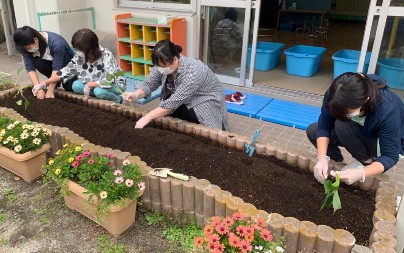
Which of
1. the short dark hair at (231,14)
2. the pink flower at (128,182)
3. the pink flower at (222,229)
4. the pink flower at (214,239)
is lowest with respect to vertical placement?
the pink flower at (128,182)

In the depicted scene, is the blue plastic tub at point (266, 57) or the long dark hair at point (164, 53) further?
the blue plastic tub at point (266, 57)

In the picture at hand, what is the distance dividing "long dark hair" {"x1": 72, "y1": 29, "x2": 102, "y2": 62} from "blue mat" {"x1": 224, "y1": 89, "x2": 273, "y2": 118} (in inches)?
71.3

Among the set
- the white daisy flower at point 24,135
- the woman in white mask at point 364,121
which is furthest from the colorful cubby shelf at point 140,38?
the woman in white mask at point 364,121

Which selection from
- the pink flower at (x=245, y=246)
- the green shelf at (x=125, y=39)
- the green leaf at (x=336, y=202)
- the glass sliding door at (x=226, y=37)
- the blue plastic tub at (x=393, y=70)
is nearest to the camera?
the pink flower at (x=245, y=246)

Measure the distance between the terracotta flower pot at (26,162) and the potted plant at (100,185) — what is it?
0.42 meters

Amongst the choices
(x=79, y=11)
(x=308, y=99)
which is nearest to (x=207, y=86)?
(x=308, y=99)

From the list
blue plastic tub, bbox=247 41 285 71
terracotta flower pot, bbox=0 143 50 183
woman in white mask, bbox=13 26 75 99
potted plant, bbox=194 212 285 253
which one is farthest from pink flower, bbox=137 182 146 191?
blue plastic tub, bbox=247 41 285 71

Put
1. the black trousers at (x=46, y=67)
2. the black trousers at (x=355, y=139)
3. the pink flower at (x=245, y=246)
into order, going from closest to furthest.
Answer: the pink flower at (x=245, y=246) → the black trousers at (x=355, y=139) → the black trousers at (x=46, y=67)

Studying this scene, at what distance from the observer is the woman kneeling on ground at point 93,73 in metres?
3.28

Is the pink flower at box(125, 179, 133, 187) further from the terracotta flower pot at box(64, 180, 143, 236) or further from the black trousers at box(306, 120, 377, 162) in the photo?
the black trousers at box(306, 120, 377, 162)

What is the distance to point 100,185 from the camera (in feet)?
6.04

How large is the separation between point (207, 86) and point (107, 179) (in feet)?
4.31

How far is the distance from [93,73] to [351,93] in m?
2.61

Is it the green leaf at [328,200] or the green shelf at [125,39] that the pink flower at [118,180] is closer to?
the green leaf at [328,200]
